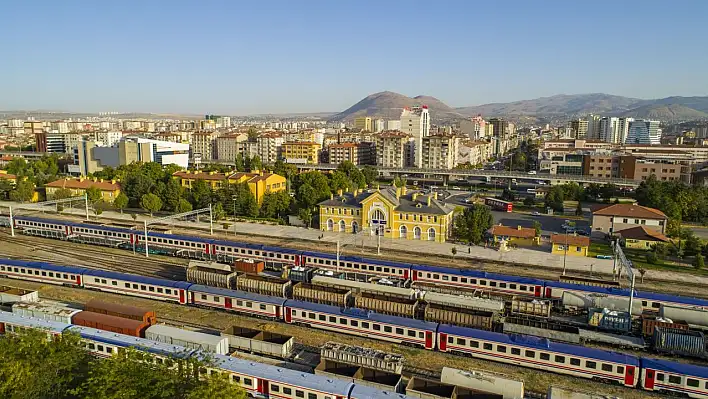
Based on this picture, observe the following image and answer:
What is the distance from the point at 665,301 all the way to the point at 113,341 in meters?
27.6

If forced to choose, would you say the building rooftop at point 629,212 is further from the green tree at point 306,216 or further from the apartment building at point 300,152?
the apartment building at point 300,152

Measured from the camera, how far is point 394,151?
10531 centimetres

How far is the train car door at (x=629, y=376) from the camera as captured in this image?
18797 millimetres

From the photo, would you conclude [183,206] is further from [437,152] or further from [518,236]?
[437,152]

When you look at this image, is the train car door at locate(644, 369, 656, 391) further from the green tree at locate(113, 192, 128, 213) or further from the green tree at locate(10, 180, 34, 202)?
the green tree at locate(10, 180, 34, 202)

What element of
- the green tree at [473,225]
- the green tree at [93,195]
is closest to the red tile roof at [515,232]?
the green tree at [473,225]

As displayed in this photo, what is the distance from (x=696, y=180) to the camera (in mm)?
76500

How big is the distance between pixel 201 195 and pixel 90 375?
145 ft

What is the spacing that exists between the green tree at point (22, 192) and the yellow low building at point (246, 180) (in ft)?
60.4

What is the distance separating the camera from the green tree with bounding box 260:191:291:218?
55.9m

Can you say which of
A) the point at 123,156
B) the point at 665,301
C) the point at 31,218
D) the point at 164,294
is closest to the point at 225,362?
the point at 164,294

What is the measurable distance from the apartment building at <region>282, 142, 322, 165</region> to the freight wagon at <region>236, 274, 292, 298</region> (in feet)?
261

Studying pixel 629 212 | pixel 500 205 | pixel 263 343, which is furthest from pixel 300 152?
pixel 263 343

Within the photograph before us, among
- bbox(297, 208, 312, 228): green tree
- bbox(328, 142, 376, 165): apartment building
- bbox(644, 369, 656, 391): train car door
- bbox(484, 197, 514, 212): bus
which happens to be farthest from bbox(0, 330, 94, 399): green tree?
bbox(328, 142, 376, 165): apartment building
